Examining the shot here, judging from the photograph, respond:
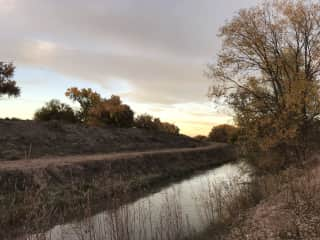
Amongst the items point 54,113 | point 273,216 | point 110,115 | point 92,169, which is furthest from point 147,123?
point 273,216

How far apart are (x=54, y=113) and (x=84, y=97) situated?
45.5 feet

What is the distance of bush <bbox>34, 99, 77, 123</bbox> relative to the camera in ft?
156

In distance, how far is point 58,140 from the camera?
27109 millimetres

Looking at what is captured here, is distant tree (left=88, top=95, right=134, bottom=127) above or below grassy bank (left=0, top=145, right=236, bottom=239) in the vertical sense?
above

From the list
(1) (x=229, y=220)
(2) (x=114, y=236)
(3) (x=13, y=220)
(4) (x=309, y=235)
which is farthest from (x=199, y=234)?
(3) (x=13, y=220)

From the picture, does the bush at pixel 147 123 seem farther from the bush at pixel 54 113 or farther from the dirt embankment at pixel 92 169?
the dirt embankment at pixel 92 169

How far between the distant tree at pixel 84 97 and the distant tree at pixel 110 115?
4.30m

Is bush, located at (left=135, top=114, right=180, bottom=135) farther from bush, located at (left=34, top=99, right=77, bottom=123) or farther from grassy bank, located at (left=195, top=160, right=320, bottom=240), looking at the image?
grassy bank, located at (left=195, top=160, right=320, bottom=240)

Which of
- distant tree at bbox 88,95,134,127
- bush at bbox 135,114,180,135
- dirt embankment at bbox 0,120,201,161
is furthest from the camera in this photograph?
bush at bbox 135,114,180,135

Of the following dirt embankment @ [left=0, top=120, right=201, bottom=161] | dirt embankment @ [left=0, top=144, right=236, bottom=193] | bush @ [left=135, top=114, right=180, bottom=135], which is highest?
bush @ [left=135, top=114, right=180, bottom=135]

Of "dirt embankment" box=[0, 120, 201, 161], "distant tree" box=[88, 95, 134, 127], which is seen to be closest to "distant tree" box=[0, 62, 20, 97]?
"dirt embankment" box=[0, 120, 201, 161]

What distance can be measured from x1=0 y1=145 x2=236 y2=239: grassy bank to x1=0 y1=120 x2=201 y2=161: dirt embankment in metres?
3.11

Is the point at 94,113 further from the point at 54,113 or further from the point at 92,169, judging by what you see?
the point at 92,169

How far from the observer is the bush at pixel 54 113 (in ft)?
156
